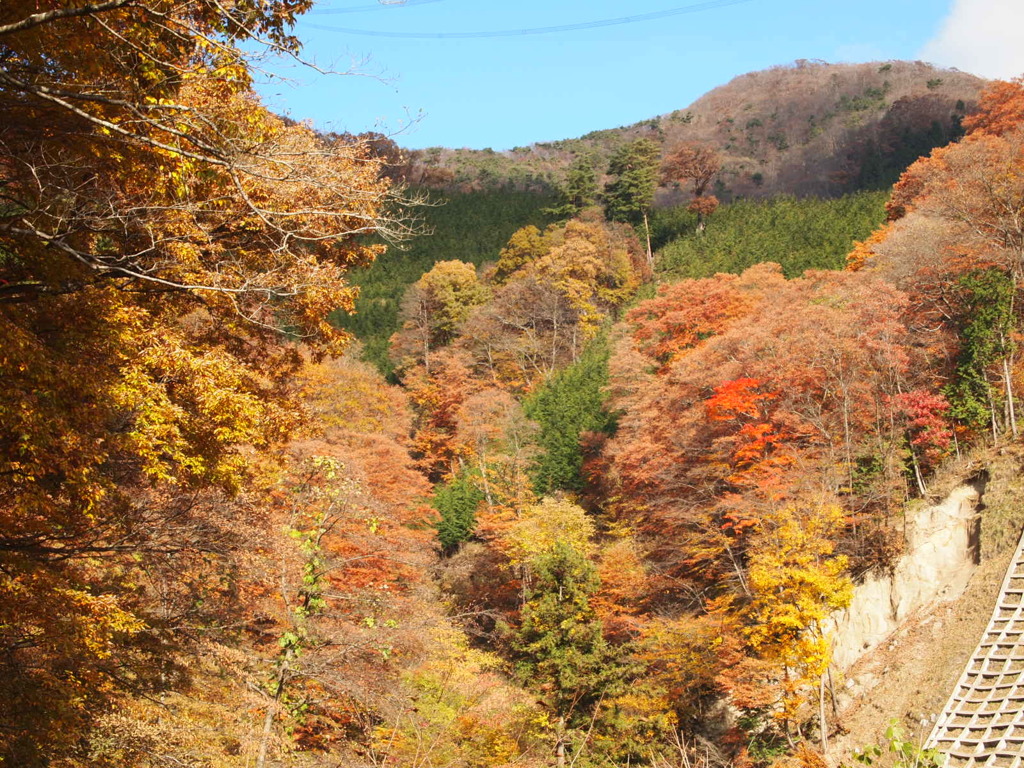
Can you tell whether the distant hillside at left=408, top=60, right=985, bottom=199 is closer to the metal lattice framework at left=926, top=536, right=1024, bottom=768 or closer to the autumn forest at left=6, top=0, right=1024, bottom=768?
the autumn forest at left=6, top=0, right=1024, bottom=768

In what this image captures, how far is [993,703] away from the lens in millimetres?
8516

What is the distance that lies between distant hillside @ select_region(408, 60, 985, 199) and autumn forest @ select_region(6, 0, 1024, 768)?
954 inches

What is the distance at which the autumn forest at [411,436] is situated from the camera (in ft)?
16.2

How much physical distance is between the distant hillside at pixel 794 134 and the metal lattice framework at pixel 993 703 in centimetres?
4955

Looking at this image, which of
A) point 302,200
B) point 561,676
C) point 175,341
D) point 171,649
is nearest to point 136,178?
point 175,341

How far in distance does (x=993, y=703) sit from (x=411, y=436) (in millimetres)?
27979

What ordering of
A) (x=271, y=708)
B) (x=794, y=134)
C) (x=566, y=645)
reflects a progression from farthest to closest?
1. (x=794, y=134)
2. (x=566, y=645)
3. (x=271, y=708)

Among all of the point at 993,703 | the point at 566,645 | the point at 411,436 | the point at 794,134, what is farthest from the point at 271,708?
the point at 794,134

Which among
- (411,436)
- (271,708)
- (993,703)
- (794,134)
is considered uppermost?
(794,134)

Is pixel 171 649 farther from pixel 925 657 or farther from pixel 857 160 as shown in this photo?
pixel 857 160

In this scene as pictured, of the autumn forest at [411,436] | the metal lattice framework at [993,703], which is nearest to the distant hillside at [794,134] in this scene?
the autumn forest at [411,436]

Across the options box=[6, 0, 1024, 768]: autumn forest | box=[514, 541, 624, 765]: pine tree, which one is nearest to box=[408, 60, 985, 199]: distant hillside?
box=[6, 0, 1024, 768]: autumn forest

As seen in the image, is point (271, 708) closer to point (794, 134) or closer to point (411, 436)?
point (411, 436)

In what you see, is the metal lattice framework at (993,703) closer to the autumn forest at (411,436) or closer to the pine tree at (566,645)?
the autumn forest at (411,436)
